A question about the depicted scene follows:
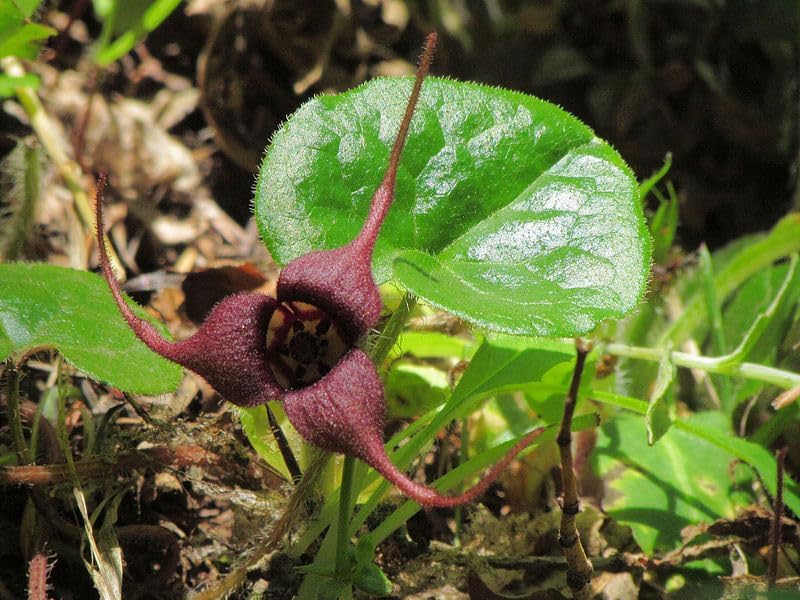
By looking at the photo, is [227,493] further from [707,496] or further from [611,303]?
[707,496]

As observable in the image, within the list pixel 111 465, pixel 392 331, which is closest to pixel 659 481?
pixel 392 331

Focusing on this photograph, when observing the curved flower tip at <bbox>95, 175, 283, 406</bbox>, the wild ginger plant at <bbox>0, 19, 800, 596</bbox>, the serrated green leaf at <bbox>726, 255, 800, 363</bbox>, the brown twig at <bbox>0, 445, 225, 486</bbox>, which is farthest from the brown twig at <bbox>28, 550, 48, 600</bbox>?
the serrated green leaf at <bbox>726, 255, 800, 363</bbox>

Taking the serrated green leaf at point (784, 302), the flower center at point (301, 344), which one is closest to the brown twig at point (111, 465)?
the flower center at point (301, 344)

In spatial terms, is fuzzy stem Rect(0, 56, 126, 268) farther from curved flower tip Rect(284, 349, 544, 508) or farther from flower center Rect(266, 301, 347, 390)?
curved flower tip Rect(284, 349, 544, 508)

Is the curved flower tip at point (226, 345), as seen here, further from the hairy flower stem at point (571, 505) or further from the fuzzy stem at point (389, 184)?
the hairy flower stem at point (571, 505)

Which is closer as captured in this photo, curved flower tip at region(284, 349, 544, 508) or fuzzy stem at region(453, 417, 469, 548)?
curved flower tip at region(284, 349, 544, 508)

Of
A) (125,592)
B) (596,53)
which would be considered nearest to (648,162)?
(596,53)

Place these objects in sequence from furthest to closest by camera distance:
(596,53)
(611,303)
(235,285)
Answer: (596,53) → (235,285) → (611,303)

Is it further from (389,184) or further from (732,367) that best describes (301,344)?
(732,367)
